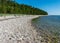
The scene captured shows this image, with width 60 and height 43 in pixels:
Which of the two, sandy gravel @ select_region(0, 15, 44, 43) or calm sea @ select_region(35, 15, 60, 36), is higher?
sandy gravel @ select_region(0, 15, 44, 43)

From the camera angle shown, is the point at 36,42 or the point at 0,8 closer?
the point at 36,42

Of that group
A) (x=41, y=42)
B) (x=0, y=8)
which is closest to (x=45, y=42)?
(x=41, y=42)

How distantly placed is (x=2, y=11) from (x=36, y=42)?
81.0 m

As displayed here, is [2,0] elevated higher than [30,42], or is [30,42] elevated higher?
[2,0]

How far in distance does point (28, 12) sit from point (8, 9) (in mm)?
60339

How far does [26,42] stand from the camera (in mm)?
10875

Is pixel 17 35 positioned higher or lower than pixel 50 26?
higher

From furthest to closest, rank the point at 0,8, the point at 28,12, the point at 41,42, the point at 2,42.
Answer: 1. the point at 28,12
2. the point at 0,8
3. the point at 41,42
4. the point at 2,42

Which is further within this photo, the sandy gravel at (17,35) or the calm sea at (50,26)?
the calm sea at (50,26)

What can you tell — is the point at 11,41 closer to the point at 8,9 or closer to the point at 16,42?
the point at 16,42

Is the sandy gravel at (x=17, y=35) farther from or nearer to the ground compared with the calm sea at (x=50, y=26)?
farther from the ground

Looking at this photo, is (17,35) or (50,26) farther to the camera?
(50,26)

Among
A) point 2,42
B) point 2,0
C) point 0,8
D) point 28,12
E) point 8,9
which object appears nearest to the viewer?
point 2,42

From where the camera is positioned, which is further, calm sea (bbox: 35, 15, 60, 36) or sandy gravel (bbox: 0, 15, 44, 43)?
calm sea (bbox: 35, 15, 60, 36)
